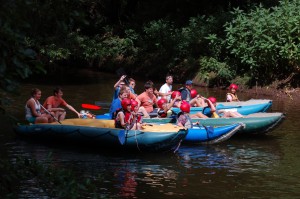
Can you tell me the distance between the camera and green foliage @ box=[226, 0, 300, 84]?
20219mm

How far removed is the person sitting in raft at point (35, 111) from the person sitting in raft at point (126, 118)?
2011 mm

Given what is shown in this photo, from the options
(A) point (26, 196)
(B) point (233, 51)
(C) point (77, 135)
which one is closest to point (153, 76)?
(B) point (233, 51)

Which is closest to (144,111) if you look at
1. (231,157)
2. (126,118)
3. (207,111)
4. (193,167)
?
(207,111)

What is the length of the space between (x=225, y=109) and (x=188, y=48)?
1114 centimetres

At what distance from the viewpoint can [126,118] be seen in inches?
448

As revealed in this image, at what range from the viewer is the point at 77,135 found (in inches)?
467

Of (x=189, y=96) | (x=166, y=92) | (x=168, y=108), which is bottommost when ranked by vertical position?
(x=168, y=108)

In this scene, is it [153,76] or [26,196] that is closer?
[26,196]

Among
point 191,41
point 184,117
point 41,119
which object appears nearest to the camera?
point 184,117

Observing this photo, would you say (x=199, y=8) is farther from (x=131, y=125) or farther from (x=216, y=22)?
(x=131, y=125)

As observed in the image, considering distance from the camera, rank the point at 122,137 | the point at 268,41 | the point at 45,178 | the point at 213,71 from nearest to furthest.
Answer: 1. the point at 45,178
2. the point at 122,137
3. the point at 268,41
4. the point at 213,71

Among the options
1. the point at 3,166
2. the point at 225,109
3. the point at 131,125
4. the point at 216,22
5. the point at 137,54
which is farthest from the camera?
the point at 137,54

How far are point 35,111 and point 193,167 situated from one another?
3998 millimetres

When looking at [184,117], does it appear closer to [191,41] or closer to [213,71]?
[213,71]
